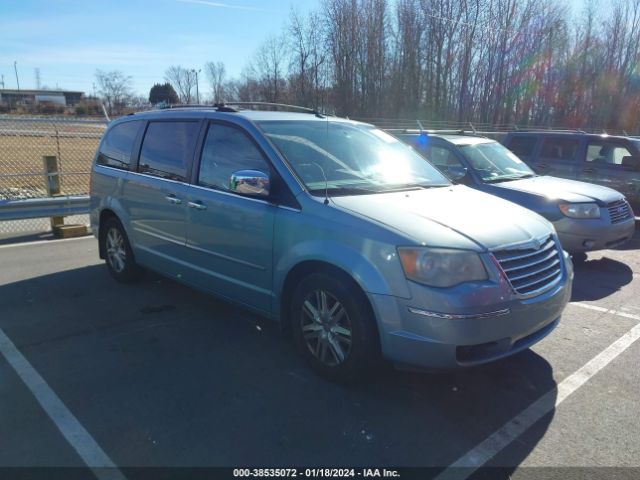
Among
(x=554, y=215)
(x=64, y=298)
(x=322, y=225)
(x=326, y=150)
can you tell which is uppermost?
(x=326, y=150)

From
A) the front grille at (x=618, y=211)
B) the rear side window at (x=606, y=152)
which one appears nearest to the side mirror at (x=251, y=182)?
the front grille at (x=618, y=211)

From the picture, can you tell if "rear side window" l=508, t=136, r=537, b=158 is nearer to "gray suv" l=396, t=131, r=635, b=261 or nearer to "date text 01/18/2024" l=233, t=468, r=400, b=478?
"gray suv" l=396, t=131, r=635, b=261

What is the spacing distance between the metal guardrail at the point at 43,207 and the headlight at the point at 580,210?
24.5 feet

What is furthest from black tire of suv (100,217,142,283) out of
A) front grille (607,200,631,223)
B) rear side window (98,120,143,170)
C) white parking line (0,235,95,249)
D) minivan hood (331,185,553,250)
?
front grille (607,200,631,223)

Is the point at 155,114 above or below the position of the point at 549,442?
above

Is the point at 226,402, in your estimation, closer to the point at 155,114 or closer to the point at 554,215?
the point at 155,114

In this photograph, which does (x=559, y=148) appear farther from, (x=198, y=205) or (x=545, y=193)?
(x=198, y=205)

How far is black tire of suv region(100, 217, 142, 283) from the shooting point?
547 centimetres

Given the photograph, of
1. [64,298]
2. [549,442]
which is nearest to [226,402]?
[549,442]

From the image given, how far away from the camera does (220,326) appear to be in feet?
14.7

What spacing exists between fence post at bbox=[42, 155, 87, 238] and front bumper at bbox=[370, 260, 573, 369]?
6.83 m

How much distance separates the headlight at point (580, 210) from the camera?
6480 mm

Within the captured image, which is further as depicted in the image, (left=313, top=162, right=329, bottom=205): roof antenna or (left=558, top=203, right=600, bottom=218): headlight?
(left=558, top=203, right=600, bottom=218): headlight

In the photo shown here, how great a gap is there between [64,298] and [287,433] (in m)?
3.42
